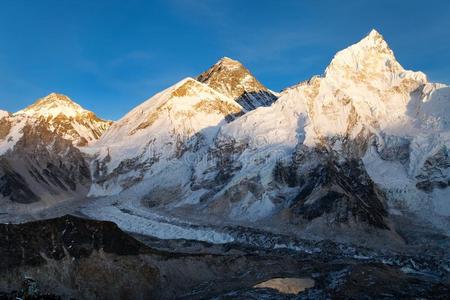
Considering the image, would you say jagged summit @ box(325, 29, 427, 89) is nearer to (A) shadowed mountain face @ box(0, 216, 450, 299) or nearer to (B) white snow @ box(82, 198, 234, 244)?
(B) white snow @ box(82, 198, 234, 244)

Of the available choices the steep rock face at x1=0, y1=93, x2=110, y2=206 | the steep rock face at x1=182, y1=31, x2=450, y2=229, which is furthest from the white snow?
the steep rock face at x1=0, y1=93, x2=110, y2=206

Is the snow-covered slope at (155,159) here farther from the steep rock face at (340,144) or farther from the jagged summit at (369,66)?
the jagged summit at (369,66)

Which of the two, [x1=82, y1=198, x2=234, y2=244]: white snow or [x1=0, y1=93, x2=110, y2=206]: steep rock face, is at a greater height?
[x1=0, y1=93, x2=110, y2=206]: steep rock face

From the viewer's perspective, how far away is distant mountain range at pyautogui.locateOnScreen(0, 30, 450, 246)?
136m

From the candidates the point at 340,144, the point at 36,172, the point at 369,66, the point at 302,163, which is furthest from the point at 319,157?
the point at 36,172

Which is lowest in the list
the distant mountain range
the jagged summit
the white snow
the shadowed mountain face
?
the shadowed mountain face

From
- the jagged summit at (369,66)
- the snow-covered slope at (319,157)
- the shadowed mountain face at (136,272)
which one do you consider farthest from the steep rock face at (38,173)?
the shadowed mountain face at (136,272)

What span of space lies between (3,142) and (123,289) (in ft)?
442

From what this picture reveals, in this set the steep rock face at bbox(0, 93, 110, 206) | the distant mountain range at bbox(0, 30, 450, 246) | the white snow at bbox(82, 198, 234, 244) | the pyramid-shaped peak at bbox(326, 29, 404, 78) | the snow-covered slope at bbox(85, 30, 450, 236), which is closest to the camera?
the white snow at bbox(82, 198, 234, 244)

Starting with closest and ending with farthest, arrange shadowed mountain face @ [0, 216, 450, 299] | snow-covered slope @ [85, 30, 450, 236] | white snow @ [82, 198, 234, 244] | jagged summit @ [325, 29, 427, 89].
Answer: shadowed mountain face @ [0, 216, 450, 299] → white snow @ [82, 198, 234, 244] → snow-covered slope @ [85, 30, 450, 236] → jagged summit @ [325, 29, 427, 89]

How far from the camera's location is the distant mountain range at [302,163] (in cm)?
13638

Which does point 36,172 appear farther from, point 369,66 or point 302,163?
point 369,66

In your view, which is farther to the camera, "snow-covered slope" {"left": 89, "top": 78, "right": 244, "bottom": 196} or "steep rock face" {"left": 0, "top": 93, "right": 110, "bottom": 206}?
"snow-covered slope" {"left": 89, "top": 78, "right": 244, "bottom": 196}

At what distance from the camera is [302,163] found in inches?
5989
